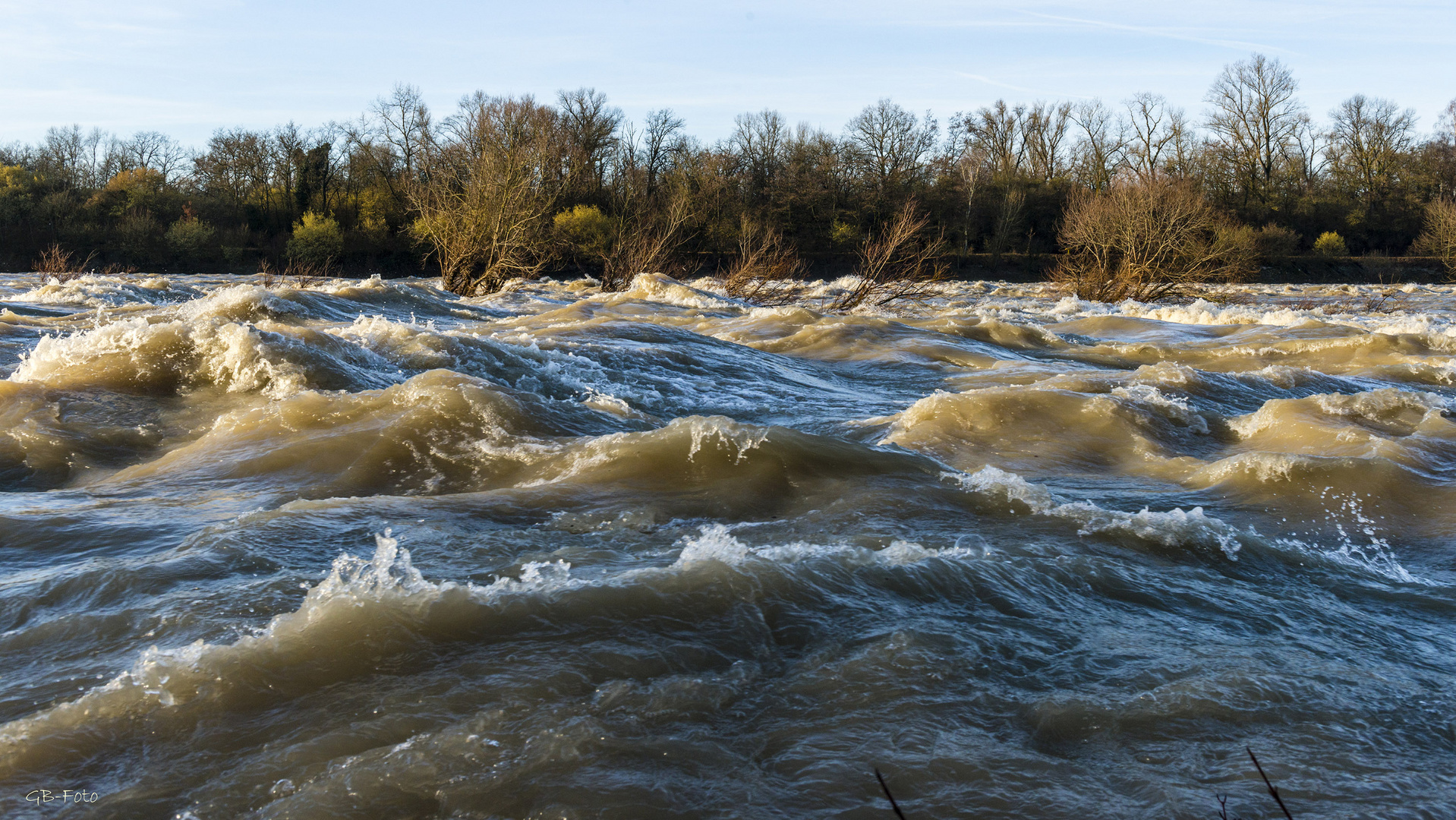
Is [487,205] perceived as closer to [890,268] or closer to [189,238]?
[890,268]

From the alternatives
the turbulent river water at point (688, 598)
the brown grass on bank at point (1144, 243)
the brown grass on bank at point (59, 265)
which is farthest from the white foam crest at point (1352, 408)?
the brown grass on bank at point (59, 265)

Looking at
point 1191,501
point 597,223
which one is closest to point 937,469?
point 1191,501

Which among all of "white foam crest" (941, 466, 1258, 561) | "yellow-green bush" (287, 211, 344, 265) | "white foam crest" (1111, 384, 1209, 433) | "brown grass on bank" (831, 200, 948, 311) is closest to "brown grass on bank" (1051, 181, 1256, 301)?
"brown grass on bank" (831, 200, 948, 311)

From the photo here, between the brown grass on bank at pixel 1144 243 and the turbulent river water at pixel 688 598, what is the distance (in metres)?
18.0

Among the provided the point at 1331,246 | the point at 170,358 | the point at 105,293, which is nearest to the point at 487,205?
the point at 105,293

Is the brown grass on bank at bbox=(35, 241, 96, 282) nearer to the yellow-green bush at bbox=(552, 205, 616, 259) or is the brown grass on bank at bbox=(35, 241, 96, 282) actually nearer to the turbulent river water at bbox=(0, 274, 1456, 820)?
the yellow-green bush at bbox=(552, 205, 616, 259)

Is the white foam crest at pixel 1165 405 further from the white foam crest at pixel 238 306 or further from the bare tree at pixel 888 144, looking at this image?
the bare tree at pixel 888 144

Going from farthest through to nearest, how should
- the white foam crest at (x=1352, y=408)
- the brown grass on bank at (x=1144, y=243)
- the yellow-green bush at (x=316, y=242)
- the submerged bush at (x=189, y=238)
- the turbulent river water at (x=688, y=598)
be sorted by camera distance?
the yellow-green bush at (x=316, y=242) < the submerged bush at (x=189, y=238) < the brown grass on bank at (x=1144, y=243) < the white foam crest at (x=1352, y=408) < the turbulent river water at (x=688, y=598)

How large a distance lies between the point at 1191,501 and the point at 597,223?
36000 millimetres

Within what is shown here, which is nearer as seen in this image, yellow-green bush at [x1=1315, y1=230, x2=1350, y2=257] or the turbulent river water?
the turbulent river water

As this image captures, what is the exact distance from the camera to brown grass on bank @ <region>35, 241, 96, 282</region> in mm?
23962

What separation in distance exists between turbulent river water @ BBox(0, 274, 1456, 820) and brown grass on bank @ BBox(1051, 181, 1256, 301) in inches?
708

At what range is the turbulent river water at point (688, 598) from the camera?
110 inches

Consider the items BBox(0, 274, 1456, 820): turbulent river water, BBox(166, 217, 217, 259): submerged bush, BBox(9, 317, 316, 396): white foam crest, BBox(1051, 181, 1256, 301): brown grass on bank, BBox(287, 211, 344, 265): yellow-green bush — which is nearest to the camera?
BBox(0, 274, 1456, 820): turbulent river water
